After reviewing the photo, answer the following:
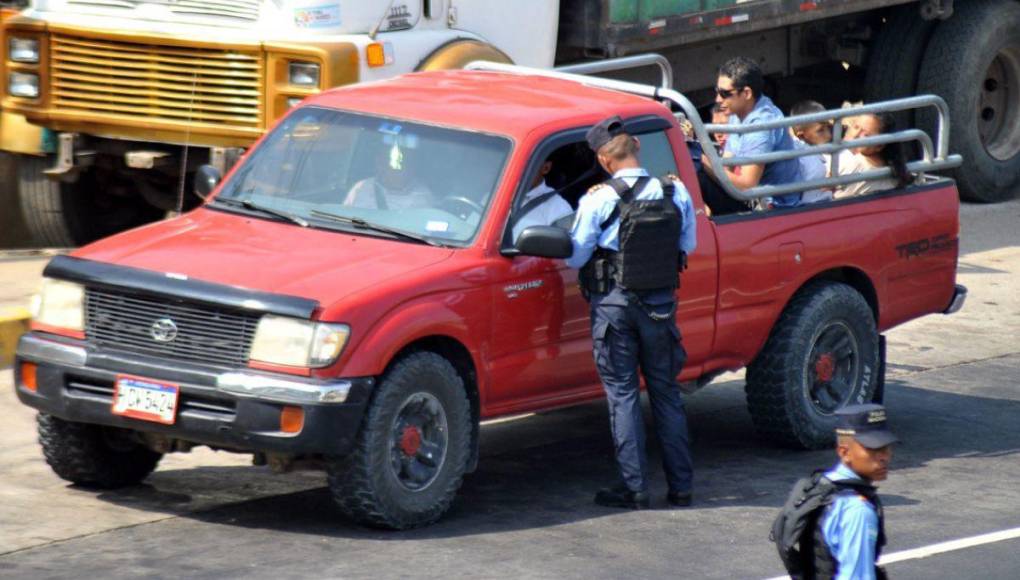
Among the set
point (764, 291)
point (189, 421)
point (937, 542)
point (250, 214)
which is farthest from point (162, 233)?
point (937, 542)

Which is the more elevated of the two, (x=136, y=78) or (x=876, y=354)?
(x=136, y=78)

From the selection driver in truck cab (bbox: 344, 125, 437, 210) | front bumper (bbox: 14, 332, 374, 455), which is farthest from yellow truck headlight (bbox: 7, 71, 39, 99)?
front bumper (bbox: 14, 332, 374, 455)

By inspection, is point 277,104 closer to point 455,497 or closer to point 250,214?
point 250,214

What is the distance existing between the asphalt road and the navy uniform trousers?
8.4 inches

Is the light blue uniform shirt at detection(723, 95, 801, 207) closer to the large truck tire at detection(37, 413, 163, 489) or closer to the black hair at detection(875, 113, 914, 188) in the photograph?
the black hair at detection(875, 113, 914, 188)

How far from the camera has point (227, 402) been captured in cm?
721

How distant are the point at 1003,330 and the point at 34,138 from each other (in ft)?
20.0

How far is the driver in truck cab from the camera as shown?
26.5ft

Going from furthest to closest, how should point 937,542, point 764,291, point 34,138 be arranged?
point 34,138 < point 764,291 < point 937,542

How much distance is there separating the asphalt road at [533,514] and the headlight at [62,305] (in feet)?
2.50

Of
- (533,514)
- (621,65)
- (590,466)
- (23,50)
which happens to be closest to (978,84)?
(621,65)

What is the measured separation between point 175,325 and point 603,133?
1.93m

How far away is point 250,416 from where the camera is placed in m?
7.14

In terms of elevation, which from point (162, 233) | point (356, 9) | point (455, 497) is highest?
point (356, 9)
